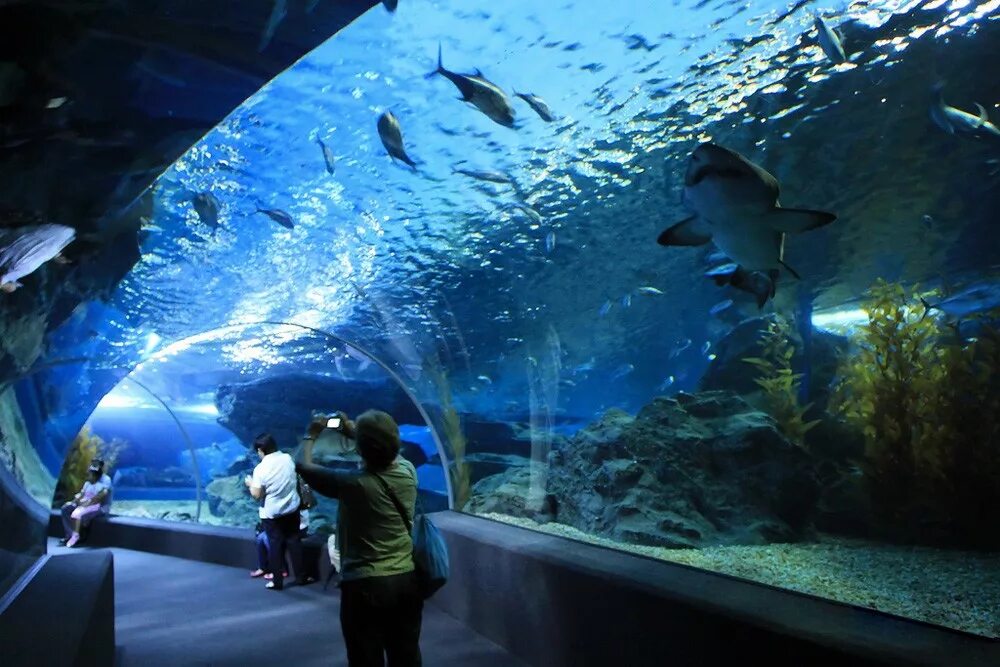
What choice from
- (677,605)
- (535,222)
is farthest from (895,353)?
(535,222)

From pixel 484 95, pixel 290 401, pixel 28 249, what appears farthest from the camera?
pixel 290 401

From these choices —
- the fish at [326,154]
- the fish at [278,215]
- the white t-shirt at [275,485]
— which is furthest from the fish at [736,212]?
the white t-shirt at [275,485]

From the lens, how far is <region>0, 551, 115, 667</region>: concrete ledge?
→ 3.27 metres

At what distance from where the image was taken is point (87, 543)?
11492 millimetres

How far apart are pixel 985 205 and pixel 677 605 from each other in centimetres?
553

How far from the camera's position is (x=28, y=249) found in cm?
352

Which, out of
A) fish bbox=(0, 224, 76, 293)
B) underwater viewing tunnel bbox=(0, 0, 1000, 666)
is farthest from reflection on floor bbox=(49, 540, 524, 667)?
fish bbox=(0, 224, 76, 293)

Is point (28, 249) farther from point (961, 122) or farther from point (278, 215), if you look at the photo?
point (961, 122)

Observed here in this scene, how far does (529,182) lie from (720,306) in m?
4.10

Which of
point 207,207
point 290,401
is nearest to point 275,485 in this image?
point 207,207

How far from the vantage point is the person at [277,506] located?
23.0ft

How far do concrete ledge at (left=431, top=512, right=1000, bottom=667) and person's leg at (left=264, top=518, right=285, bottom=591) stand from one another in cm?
262

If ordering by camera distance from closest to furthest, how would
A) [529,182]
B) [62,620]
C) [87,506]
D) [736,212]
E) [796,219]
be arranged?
[796,219], [736,212], [62,620], [529,182], [87,506]

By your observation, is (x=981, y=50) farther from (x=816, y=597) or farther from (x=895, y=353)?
(x=816, y=597)
